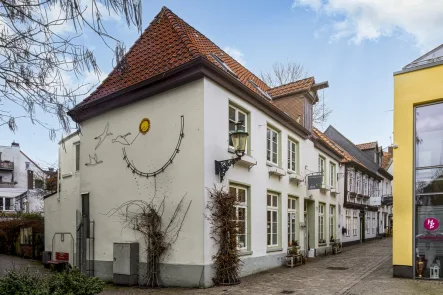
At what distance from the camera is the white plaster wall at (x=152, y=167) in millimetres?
9953

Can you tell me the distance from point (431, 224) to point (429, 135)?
257cm

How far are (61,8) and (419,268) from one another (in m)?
11.0

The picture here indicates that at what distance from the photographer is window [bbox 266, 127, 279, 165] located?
13.7 metres

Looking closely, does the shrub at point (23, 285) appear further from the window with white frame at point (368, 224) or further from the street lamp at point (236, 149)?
the window with white frame at point (368, 224)

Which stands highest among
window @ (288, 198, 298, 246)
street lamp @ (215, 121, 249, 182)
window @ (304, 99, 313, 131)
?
window @ (304, 99, 313, 131)

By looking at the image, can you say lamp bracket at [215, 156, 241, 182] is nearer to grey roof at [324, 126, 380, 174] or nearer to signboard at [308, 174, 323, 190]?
signboard at [308, 174, 323, 190]

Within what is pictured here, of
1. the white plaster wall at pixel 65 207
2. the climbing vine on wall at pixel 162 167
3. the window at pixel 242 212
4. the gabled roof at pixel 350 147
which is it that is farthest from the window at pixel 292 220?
the gabled roof at pixel 350 147

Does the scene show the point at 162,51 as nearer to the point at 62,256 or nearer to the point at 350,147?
the point at 62,256

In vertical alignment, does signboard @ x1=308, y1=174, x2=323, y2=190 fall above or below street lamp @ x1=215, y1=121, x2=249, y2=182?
below

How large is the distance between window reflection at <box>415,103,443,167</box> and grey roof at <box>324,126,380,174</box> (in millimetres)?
20700

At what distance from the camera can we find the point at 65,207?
632 inches

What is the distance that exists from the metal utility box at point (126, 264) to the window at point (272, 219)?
483cm

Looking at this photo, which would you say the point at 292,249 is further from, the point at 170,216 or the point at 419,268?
the point at 170,216

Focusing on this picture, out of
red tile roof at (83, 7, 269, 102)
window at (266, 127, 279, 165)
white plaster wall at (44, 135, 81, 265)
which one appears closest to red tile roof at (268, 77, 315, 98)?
window at (266, 127, 279, 165)
